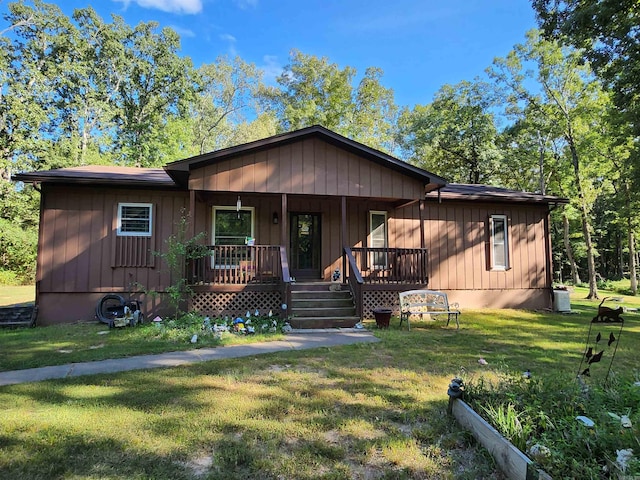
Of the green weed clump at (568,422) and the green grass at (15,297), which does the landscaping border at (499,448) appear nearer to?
the green weed clump at (568,422)

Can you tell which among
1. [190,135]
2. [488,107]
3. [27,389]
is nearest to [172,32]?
[190,135]

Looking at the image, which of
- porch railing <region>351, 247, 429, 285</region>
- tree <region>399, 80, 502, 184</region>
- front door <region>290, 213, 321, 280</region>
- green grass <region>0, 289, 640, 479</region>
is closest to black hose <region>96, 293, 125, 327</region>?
green grass <region>0, 289, 640, 479</region>

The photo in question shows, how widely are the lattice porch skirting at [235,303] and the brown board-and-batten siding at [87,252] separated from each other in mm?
1345

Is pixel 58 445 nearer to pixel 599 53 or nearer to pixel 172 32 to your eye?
pixel 599 53

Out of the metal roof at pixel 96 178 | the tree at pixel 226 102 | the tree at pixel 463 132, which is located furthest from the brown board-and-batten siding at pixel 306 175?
the tree at pixel 226 102

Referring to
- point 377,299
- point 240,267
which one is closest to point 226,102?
point 240,267

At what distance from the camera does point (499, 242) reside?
11.2 meters

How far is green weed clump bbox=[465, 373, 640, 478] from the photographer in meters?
1.95

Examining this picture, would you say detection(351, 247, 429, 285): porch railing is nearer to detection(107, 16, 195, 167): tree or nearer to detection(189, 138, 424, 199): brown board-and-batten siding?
detection(189, 138, 424, 199): brown board-and-batten siding

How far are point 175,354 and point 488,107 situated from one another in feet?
72.6

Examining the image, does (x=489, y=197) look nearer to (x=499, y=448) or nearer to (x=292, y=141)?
(x=292, y=141)

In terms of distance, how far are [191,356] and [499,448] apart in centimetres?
428

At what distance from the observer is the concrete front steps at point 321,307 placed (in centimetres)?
770

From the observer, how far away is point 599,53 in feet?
30.5
